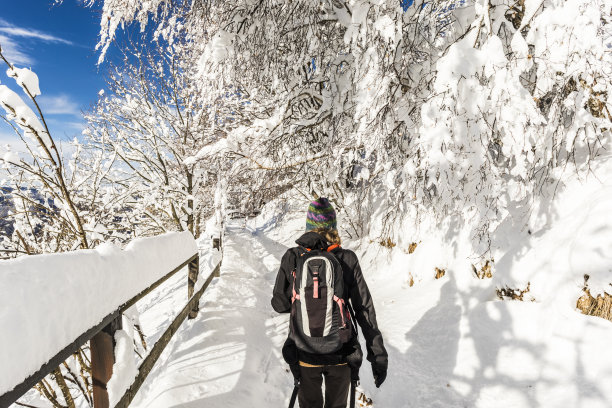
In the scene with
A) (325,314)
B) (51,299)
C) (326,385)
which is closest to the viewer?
(51,299)

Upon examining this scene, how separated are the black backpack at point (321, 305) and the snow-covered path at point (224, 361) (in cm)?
125

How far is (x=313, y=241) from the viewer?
7.03 ft

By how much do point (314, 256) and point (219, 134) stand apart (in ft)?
22.4

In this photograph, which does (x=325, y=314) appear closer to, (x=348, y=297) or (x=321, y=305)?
(x=321, y=305)

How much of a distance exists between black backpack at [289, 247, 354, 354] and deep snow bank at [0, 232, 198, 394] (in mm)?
1167

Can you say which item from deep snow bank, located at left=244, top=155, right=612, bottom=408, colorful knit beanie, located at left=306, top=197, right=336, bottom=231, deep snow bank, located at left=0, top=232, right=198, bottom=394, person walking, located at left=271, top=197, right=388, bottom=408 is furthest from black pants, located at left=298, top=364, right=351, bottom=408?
deep snow bank, located at left=0, top=232, right=198, bottom=394

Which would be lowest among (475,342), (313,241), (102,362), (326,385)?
(475,342)

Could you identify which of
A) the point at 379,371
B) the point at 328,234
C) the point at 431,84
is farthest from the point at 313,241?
the point at 431,84

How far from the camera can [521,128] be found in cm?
232

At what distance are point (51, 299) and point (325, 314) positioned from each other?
1466 mm

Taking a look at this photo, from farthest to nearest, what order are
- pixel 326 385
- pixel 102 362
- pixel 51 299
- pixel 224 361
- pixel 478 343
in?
pixel 224 361 < pixel 478 343 < pixel 326 385 < pixel 102 362 < pixel 51 299

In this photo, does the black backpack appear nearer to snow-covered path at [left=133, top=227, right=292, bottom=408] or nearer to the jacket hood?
the jacket hood

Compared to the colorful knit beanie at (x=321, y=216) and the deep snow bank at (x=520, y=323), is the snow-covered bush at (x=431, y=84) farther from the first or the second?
the colorful knit beanie at (x=321, y=216)

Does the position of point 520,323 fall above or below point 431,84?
below
